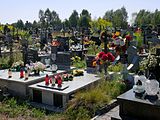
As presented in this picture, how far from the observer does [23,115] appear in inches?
301

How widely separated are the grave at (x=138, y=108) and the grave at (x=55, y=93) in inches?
99.8

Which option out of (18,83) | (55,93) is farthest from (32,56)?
(55,93)

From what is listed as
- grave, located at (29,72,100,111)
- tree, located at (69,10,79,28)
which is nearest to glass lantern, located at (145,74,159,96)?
grave, located at (29,72,100,111)

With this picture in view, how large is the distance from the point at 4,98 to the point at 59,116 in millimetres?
2906

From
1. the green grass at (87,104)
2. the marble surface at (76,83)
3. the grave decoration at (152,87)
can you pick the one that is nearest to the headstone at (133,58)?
the marble surface at (76,83)

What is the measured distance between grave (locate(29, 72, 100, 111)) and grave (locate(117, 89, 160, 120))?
8.31ft

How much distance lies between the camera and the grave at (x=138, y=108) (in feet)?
17.4

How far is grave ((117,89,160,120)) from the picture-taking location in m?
5.30

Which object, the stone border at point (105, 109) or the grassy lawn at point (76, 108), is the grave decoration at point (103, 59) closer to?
the grassy lawn at point (76, 108)

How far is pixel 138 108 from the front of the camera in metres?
5.54

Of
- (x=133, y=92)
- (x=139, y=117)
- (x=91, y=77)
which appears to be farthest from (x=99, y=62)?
(x=139, y=117)

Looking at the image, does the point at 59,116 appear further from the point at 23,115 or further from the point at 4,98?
the point at 4,98

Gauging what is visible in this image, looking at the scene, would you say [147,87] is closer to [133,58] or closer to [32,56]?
[133,58]

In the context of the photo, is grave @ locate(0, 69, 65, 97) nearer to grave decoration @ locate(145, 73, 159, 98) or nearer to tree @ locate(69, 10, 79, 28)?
grave decoration @ locate(145, 73, 159, 98)
